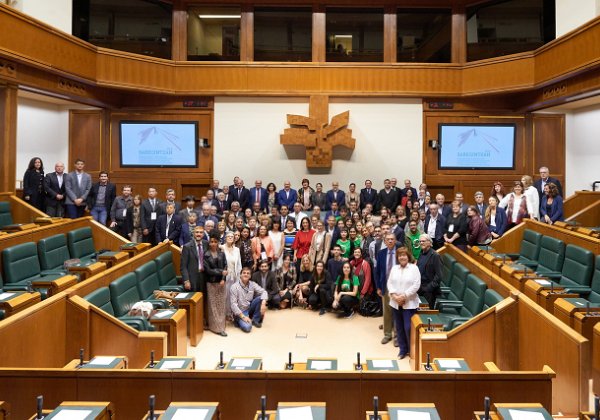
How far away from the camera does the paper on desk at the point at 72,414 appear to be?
206 cm

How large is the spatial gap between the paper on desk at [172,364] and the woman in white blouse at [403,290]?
93.8 inches

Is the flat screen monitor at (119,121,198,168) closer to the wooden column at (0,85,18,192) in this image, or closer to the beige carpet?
the wooden column at (0,85,18,192)

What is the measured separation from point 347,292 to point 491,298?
213cm

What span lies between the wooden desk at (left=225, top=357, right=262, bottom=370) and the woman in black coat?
18.7 ft

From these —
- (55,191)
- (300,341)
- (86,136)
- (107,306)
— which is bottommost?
(300,341)

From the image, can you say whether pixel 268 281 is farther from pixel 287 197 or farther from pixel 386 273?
pixel 287 197

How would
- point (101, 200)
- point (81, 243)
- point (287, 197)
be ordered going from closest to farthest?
point (81, 243), point (101, 200), point (287, 197)

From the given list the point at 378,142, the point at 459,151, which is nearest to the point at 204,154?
the point at 378,142

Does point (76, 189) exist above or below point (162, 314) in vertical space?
above

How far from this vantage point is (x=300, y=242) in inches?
265

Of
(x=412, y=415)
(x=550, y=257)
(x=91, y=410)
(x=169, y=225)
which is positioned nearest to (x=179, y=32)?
(x=169, y=225)

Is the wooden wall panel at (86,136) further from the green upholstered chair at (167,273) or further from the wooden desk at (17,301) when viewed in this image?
the wooden desk at (17,301)

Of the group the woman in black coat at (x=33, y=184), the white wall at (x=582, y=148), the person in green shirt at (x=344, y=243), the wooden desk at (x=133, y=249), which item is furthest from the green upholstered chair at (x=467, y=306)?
the white wall at (x=582, y=148)

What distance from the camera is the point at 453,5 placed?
9828mm
